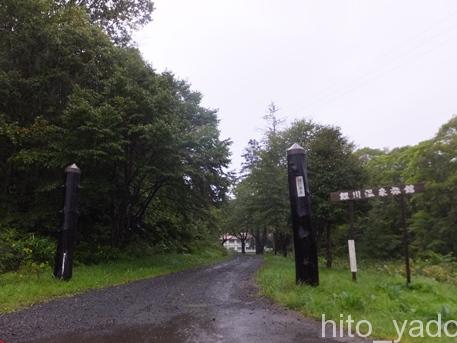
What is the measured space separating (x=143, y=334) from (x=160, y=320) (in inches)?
35.6

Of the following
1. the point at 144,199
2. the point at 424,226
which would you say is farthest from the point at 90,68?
the point at 424,226

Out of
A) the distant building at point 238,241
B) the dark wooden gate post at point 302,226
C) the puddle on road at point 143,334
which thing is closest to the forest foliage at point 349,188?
the dark wooden gate post at point 302,226

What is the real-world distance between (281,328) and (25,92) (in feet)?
48.5

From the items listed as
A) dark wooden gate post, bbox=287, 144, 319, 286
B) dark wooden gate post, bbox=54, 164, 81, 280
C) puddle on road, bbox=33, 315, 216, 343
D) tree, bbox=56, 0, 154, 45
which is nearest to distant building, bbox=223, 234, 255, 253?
tree, bbox=56, 0, 154, 45

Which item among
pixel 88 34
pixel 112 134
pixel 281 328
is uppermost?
pixel 88 34

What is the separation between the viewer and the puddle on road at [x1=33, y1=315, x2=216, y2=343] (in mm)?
5379

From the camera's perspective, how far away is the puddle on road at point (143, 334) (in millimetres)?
5379

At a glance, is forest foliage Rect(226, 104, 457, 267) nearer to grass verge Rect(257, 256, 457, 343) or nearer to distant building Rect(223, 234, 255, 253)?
grass verge Rect(257, 256, 457, 343)

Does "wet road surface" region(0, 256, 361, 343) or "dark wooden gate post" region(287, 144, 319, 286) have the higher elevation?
"dark wooden gate post" region(287, 144, 319, 286)

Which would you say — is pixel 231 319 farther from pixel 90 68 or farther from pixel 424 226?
pixel 424 226

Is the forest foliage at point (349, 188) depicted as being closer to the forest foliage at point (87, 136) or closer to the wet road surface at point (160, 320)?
the forest foliage at point (87, 136)

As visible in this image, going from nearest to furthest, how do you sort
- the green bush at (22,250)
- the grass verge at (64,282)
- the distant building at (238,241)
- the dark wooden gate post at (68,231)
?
the grass verge at (64,282) < the dark wooden gate post at (68,231) < the green bush at (22,250) < the distant building at (238,241)

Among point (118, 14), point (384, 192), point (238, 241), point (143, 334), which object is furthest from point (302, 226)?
point (238, 241)

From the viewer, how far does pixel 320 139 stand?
54.6 feet
